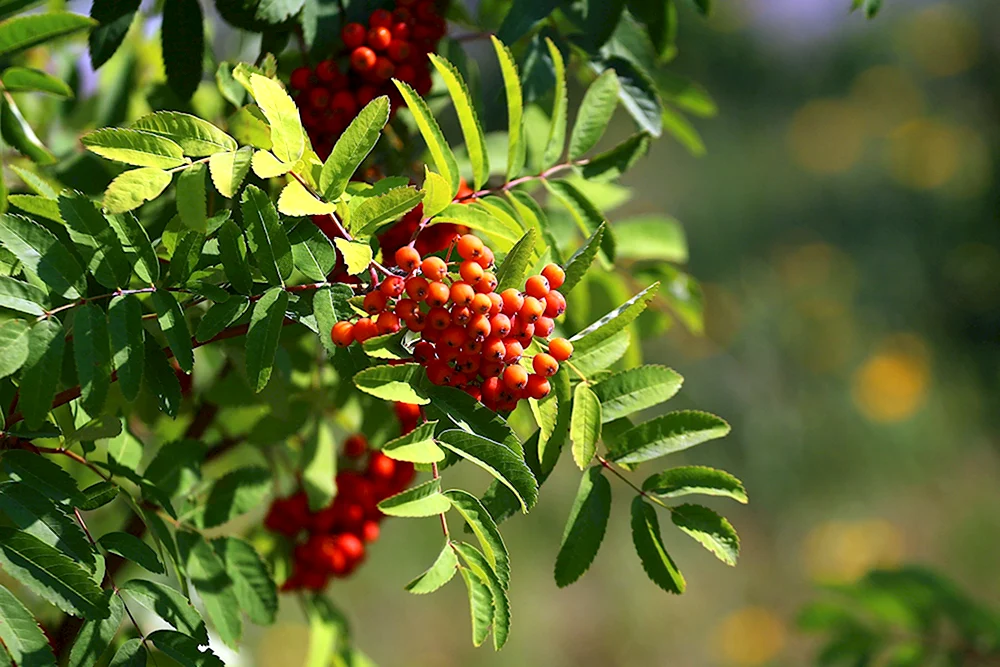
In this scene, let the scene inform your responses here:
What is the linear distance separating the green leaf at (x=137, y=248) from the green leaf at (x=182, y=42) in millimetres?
250

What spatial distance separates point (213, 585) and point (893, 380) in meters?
3.92

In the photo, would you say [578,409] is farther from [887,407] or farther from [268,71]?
[887,407]

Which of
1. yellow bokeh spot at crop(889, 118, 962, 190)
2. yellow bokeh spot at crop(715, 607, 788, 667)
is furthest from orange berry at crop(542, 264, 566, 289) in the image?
yellow bokeh spot at crop(889, 118, 962, 190)

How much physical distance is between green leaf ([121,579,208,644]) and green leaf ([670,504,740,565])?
1.27ft

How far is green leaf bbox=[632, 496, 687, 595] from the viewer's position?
72cm

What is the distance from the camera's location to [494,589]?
0.65 m

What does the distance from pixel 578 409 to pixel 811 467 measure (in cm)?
354

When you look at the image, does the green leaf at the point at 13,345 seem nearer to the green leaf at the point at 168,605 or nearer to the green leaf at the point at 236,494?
the green leaf at the point at 168,605

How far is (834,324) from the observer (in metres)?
4.23

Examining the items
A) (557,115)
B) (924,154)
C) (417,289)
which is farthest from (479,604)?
(924,154)

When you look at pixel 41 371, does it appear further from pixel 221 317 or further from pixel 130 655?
pixel 130 655

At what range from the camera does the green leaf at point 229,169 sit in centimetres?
60

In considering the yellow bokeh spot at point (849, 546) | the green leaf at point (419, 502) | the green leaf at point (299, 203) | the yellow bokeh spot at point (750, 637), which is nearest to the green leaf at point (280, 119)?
the green leaf at point (299, 203)

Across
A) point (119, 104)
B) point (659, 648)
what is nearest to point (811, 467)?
point (659, 648)
